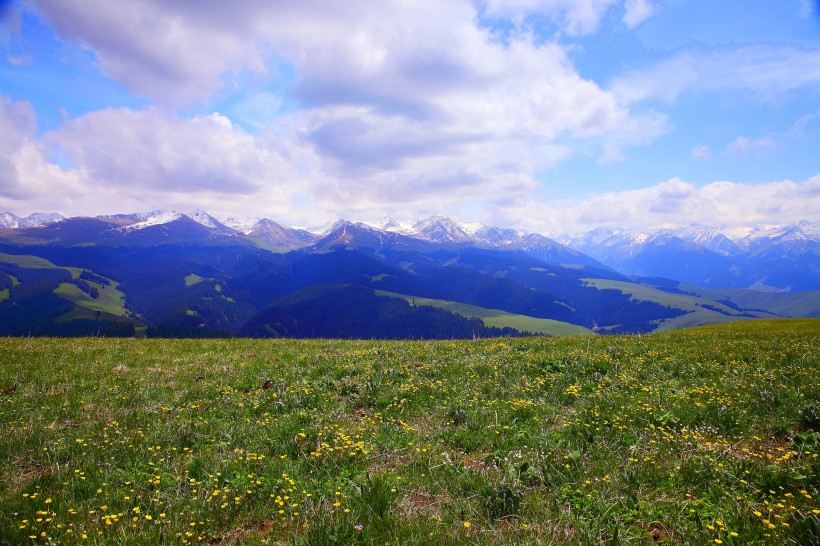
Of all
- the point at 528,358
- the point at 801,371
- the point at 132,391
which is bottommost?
the point at 132,391

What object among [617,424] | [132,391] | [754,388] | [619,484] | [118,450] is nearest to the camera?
[619,484]

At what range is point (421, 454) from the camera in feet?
26.2

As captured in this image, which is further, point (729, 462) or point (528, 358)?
point (528, 358)

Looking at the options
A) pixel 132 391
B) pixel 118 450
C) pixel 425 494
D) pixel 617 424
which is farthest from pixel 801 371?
pixel 132 391

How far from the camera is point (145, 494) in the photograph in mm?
6617

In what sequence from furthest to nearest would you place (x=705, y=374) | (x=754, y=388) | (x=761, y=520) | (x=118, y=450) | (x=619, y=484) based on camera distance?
(x=705, y=374)
(x=754, y=388)
(x=118, y=450)
(x=619, y=484)
(x=761, y=520)

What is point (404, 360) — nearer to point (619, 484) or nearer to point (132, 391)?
point (132, 391)

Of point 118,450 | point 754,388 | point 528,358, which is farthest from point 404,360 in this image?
point 754,388

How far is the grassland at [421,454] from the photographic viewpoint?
18.3ft

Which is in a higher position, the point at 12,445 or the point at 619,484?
the point at 619,484

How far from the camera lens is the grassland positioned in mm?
5590

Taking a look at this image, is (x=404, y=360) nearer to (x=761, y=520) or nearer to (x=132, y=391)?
(x=132, y=391)

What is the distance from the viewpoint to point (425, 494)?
675 cm

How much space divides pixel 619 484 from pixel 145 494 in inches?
309
